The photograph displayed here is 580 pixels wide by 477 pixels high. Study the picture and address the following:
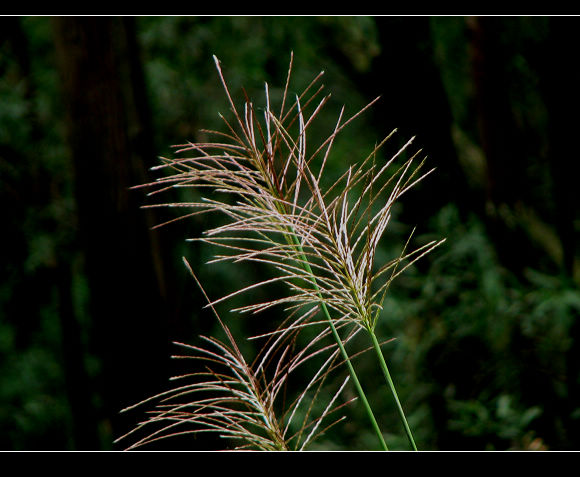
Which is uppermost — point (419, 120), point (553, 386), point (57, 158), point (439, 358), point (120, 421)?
point (57, 158)

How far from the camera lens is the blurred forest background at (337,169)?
2.13 meters

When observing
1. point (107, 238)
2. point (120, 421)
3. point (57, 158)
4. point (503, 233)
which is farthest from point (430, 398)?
point (57, 158)

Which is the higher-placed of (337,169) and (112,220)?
(112,220)

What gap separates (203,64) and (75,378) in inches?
68.0

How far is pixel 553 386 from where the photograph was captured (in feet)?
7.29

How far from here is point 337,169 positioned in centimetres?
283

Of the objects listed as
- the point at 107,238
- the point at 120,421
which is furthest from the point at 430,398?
the point at 107,238

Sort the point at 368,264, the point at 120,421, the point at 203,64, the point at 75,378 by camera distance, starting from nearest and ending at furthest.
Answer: the point at 368,264 → the point at 120,421 → the point at 75,378 → the point at 203,64

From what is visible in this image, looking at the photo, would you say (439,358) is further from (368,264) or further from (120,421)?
(368,264)

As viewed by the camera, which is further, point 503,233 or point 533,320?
point 503,233

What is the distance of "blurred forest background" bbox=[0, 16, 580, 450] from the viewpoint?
2.13m

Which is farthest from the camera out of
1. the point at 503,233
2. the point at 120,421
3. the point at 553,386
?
the point at 503,233

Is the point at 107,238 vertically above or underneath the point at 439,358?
above

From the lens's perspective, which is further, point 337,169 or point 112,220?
point 337,169
